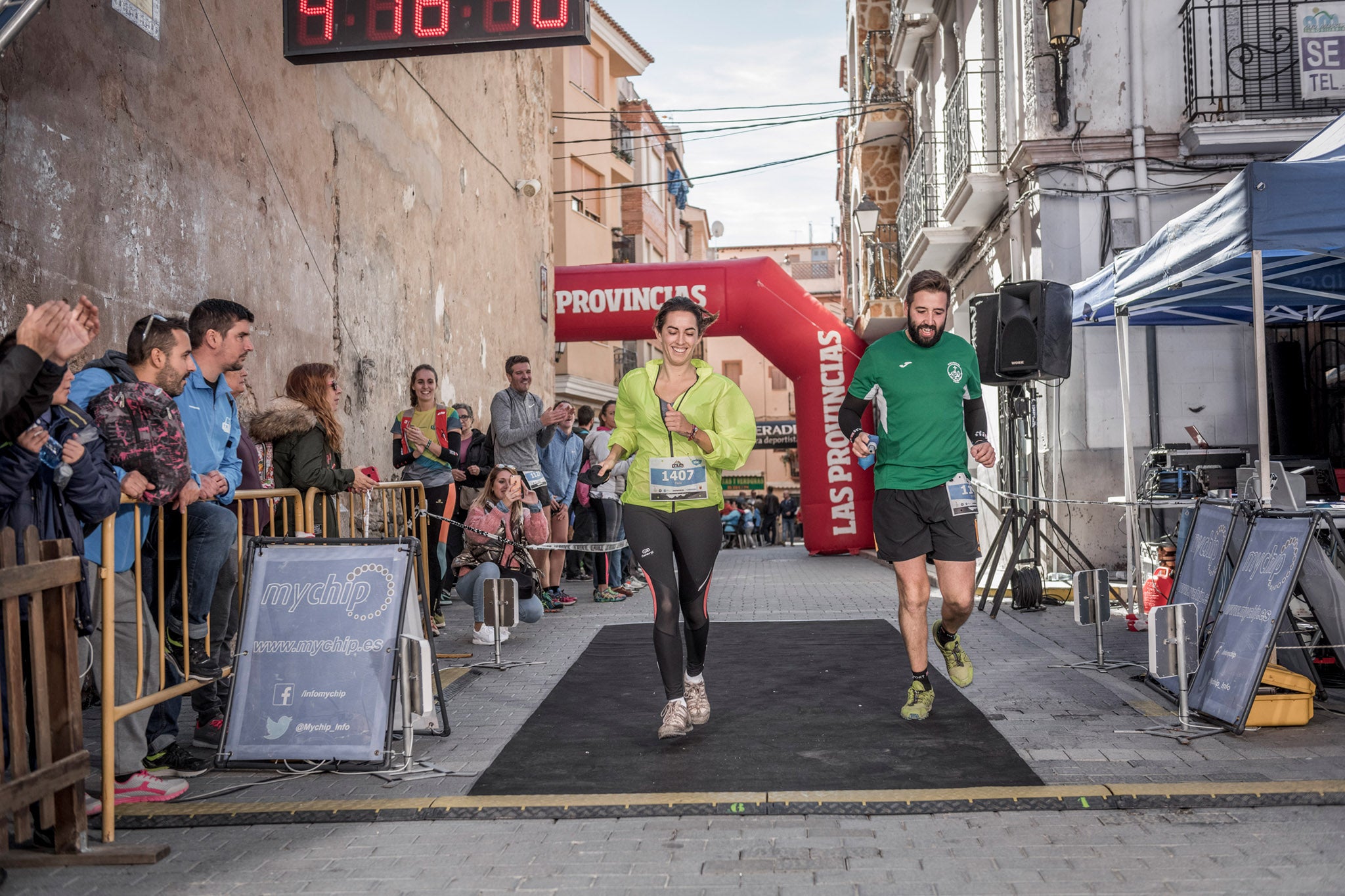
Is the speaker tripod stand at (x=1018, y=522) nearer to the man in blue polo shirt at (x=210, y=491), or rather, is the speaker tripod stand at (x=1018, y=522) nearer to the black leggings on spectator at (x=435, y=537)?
the black leggings on spectator at (x=435, y=537)

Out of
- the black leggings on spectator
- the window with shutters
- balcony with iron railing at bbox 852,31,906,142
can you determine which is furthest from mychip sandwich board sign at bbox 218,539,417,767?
the window with shutters

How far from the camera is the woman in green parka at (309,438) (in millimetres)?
6348

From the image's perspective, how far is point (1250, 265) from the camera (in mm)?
7910

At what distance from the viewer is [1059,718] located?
5.64 m

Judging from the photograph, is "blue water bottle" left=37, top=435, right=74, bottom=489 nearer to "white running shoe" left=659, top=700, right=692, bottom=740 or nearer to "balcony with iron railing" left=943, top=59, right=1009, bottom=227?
"white running shoe" left=659, top=700, right=692, bottom=740

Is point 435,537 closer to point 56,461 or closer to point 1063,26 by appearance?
point 56,461

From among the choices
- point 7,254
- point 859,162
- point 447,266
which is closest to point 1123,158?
point 447,266

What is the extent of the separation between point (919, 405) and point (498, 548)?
3721 millimetres

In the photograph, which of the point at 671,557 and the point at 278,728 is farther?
the point at 671,557

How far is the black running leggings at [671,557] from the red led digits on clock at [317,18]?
4.60 m

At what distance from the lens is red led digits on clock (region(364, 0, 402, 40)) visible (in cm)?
791

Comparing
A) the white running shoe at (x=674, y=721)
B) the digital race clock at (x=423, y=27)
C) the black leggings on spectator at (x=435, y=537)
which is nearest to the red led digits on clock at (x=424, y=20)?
the digital race clock at (x=423, y=27)

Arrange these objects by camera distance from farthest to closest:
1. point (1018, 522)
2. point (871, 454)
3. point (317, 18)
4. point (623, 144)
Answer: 1. point (623, 144)
2. point (1018, 522)
3. point (317, 18)
4. point (871, 454)

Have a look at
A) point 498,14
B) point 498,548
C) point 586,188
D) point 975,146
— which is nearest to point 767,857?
point 498,548
